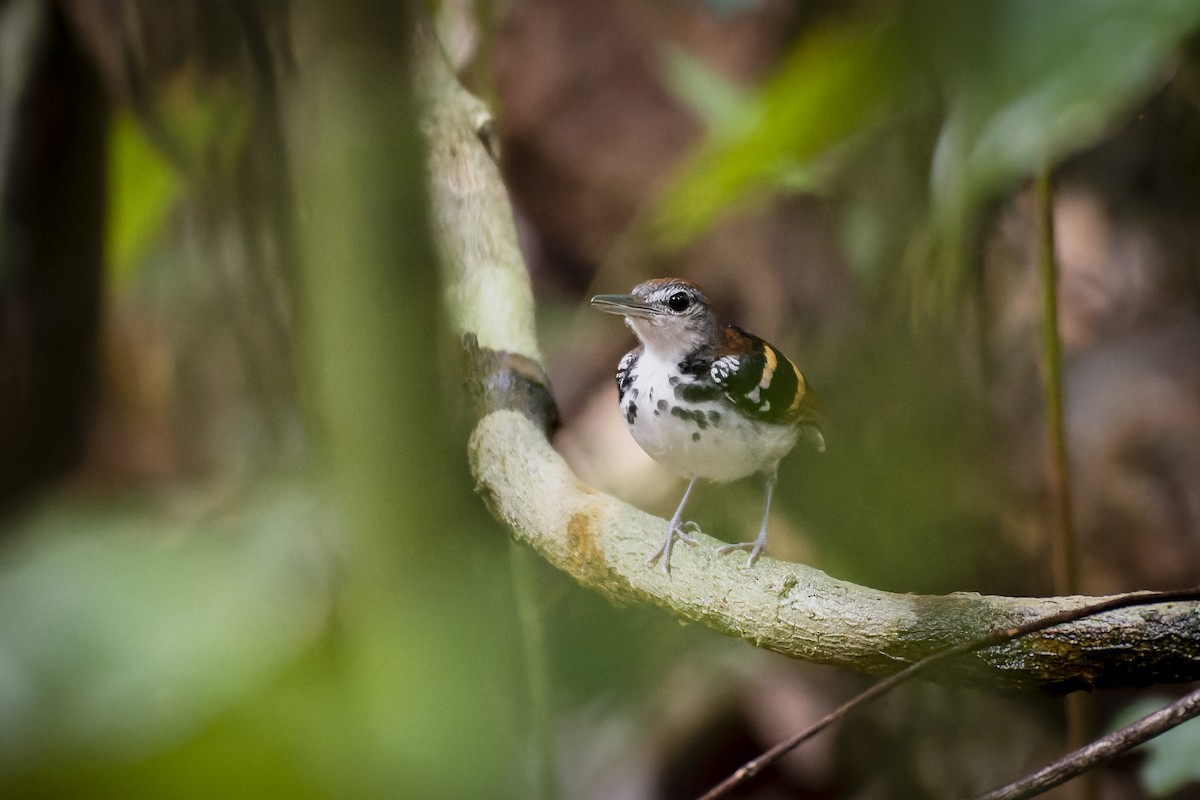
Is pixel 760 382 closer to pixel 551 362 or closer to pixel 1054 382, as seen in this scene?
pixel 1054 382

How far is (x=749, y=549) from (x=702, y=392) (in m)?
0.09

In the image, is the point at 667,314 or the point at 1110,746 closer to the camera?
the point at 1110,746

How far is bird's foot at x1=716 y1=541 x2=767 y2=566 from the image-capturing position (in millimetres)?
511

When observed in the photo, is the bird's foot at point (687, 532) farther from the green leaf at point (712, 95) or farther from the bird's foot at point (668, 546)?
the green leaf at point (712, 95)

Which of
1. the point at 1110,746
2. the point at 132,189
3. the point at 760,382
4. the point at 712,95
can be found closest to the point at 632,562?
the point at 760,382

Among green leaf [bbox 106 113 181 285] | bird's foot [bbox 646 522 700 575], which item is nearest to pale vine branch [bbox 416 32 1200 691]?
bird's foot [bbox 646 522 700 575]

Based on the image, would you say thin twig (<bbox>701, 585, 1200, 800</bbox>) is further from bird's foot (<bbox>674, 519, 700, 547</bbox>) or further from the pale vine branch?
bird's foot (<bbox>674, 519, 700, 547</bbox>)

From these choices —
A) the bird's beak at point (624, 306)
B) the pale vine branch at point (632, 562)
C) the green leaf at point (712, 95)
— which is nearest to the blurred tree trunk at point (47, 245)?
the pale vine branch at point (632, 562)

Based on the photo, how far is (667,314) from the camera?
22.3 inches

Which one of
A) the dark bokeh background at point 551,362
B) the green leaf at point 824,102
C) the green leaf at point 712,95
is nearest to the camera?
the dark bokeh background at point 551,362

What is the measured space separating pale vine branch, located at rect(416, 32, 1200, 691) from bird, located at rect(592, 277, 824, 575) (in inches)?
2.0

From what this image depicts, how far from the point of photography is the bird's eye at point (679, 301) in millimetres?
568

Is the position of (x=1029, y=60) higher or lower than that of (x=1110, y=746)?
higher

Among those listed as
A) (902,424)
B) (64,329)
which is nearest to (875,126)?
(902,424)
